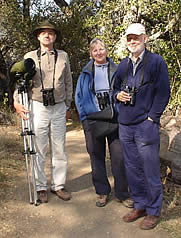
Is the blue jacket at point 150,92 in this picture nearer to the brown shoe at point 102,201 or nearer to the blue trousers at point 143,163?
the blue trousers at point 143,163

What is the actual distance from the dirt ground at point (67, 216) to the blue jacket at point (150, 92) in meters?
1.22

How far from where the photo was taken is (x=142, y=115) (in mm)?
3121

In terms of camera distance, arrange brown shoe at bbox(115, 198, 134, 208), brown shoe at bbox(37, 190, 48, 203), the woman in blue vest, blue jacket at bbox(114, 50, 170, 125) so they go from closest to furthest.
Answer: blue jacket at bbox(114, 50, 170, 125)
the woman in blue vest
brown shoe at bbox(115, 198, 134, 208)
brown shoe at bbox(37, 190, 48, 203)

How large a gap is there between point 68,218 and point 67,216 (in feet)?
0.15

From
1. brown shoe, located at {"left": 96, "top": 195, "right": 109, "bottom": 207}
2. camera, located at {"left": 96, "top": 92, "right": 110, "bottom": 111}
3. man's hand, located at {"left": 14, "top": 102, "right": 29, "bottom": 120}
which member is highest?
camera, located at {"left": 96, "top": 92, "right": 110, "bottom": 111}

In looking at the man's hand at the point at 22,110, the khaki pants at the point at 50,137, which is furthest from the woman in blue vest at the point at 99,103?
the man's hand at the point at 22,110

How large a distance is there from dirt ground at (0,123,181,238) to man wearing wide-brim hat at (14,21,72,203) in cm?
22

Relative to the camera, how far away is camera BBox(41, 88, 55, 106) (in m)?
3.68

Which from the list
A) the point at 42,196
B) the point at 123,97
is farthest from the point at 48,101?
the point at 42,196

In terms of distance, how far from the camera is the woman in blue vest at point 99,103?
11.9 feet

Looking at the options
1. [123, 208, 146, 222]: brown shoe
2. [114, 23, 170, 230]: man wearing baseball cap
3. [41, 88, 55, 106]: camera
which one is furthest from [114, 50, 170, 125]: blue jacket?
[123, 208, 146, 222]: brown shoe

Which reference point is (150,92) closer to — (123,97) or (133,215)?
(123,97)

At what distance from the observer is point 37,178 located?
3955 millimetres

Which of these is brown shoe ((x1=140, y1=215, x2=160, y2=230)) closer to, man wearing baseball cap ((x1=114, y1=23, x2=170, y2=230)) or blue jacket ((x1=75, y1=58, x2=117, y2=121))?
man wearing baseball cap ((x1=114, y1=23, x2=170, y2=230))
